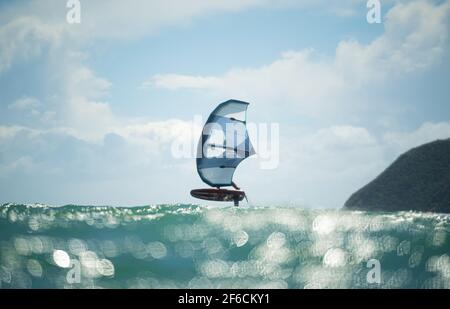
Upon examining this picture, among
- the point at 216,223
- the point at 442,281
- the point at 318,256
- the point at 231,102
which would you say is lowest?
the point at 442,281

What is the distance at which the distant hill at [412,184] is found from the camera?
281ft

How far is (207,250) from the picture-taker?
18.3m

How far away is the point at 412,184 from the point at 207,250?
270 ft

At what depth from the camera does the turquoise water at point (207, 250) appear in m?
14.7

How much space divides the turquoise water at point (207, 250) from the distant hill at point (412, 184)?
65.2 metres

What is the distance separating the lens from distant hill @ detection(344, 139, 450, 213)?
8550cm

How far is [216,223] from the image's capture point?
926 inches

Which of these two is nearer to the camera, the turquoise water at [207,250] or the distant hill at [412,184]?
the turquoise water at [207,250]

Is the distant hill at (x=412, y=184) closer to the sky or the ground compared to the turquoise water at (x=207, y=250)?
closer to the sky

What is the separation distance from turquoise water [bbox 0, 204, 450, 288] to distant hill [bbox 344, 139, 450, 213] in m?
65.2
